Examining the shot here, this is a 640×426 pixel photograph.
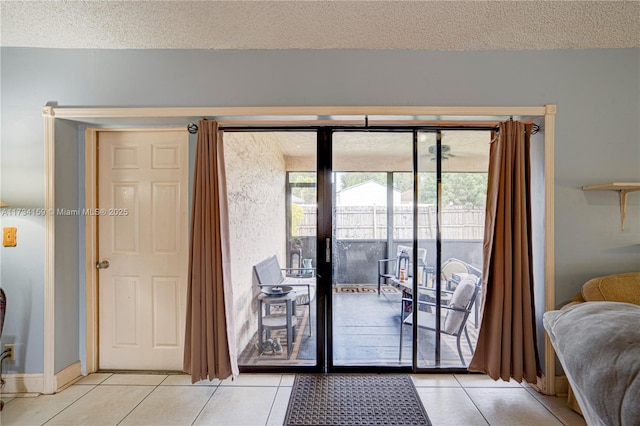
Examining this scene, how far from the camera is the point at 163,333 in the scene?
242 centimetres

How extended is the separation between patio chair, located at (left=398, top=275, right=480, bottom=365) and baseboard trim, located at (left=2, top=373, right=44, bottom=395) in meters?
2.75

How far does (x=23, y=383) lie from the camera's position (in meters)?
2.10

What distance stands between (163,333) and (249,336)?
2.31 ft

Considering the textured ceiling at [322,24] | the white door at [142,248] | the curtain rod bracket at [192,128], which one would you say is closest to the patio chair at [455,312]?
the textured ceiling at [322,24]

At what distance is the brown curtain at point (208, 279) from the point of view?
2.10m

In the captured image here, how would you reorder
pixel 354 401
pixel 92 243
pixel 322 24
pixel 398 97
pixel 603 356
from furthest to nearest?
pixel 92 243
pixel 398 97
pixel 354 401
pixel 322 24
pixel 603 356

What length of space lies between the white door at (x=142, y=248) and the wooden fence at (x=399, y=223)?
113 cm

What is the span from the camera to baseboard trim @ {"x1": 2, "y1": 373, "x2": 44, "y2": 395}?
6.84 feet

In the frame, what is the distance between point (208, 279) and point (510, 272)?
86.4 inches

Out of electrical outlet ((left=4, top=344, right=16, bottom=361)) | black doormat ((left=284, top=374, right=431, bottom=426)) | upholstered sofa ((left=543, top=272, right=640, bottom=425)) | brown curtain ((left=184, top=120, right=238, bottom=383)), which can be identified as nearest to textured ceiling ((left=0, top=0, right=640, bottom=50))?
brown curtain ((left=184, top=120, right=238, bottom=383))

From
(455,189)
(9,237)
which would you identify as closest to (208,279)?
(9,237)

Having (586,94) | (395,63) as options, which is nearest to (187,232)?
(395,63)

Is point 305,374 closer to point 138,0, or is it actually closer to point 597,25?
point 138,0

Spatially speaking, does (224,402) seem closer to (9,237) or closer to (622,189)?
(9,237)
